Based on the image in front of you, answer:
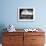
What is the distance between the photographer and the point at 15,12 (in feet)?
13.0

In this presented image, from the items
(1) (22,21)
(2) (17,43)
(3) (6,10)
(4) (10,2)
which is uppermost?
(4) (10,2)

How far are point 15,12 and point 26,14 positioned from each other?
35 centimetres

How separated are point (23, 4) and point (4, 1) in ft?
1.96

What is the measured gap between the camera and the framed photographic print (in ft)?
12.9

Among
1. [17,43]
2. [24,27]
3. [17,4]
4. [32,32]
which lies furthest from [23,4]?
[17,43]

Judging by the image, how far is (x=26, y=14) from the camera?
3961mm

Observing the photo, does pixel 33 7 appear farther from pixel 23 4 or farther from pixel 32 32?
pixel 32 32

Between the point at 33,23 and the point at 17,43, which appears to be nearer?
the point at 17,43

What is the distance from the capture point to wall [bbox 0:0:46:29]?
155 inches

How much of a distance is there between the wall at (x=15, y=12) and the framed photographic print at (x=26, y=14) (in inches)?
3.8

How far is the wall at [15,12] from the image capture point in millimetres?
3947

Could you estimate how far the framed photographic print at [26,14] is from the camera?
155 inches

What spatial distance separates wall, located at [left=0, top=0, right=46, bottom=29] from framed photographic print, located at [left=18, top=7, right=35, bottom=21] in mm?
96

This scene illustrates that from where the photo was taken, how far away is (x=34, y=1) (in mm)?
3947
